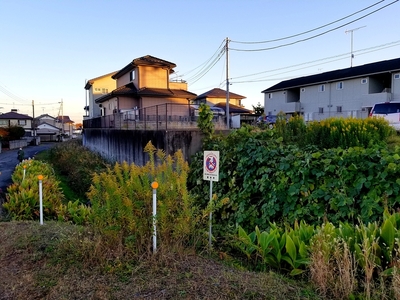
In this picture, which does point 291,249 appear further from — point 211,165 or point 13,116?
point 13,116

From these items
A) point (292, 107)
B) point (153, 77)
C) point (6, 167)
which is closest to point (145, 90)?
point (153, 77)

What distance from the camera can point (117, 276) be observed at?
2479 millimetres

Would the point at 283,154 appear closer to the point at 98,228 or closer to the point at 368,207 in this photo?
the point at 368,207

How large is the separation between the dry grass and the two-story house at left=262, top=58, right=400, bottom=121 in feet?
62.0

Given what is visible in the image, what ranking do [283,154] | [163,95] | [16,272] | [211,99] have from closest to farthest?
[16,272]
[283,154]
[163,95]
[211,99]

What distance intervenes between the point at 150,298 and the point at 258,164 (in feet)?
10.4

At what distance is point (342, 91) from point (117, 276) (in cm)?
2523

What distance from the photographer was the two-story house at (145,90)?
67.1ft

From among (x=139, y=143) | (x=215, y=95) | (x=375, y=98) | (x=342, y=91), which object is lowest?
(x=139, y=143)

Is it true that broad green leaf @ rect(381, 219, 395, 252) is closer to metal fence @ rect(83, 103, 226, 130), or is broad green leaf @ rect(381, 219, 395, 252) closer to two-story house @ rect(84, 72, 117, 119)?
metal fence @ rect(83, 103, 226, 130)

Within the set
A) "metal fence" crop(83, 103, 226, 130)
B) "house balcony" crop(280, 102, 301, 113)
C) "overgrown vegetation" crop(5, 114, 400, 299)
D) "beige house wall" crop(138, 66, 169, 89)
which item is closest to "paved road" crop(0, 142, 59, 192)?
"metal fence" crop(83, 103, 226, 130)

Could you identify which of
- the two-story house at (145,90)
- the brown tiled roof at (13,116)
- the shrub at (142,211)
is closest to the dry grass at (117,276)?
the shrub at (142,211)

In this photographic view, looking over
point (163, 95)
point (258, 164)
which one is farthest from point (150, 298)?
point (163, 95)

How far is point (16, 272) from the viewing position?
270cm
